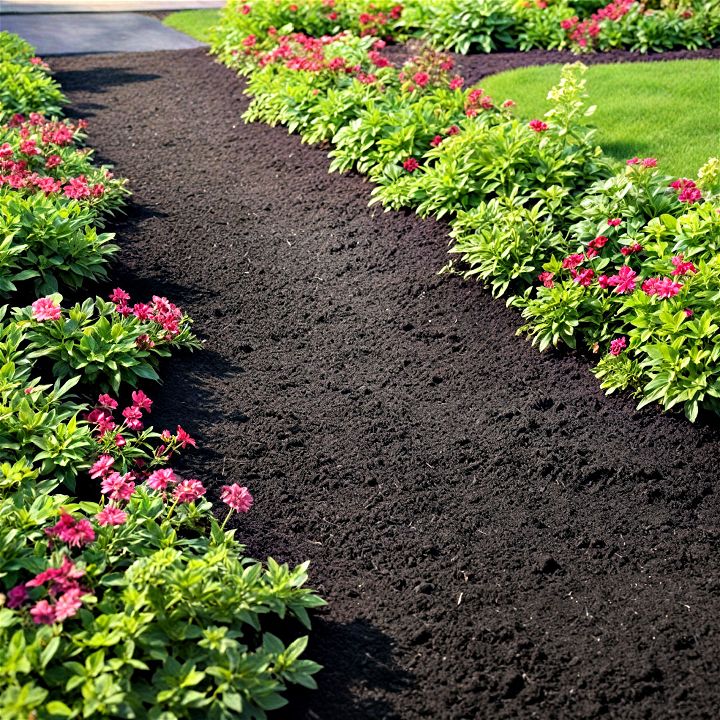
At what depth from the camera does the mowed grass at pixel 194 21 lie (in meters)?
12.1

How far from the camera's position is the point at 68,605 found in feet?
9.32

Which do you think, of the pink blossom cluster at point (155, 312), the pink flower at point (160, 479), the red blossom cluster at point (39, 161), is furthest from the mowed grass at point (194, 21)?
the pink flower at point (160, 479)

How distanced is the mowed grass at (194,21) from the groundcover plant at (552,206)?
4.37 meters

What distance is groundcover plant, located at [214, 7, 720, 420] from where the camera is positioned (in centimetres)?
466

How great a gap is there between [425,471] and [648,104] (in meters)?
4.70

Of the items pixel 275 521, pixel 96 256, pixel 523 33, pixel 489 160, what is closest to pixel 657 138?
pixel 489 160

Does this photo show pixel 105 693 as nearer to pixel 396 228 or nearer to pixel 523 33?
pixel 396 228

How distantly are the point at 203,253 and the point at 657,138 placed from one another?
3.48 m

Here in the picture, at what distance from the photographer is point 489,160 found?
20.2 ft

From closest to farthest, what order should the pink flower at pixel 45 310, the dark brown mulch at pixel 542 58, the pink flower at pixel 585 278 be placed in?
the pink flower at pixel 45 310, the pink flower at pixel 585 278, the dark brown mulch at pixel 542 58

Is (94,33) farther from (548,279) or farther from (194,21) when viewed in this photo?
(548,279)

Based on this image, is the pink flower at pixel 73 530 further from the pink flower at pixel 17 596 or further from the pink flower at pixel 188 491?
the pink flower at pixel 188 491

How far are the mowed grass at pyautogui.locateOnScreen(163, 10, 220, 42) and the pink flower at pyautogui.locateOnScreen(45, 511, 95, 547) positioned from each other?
31.3 feet

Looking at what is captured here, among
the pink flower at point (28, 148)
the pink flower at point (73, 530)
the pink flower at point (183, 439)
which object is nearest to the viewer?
the pink flower at point (73, 530)
